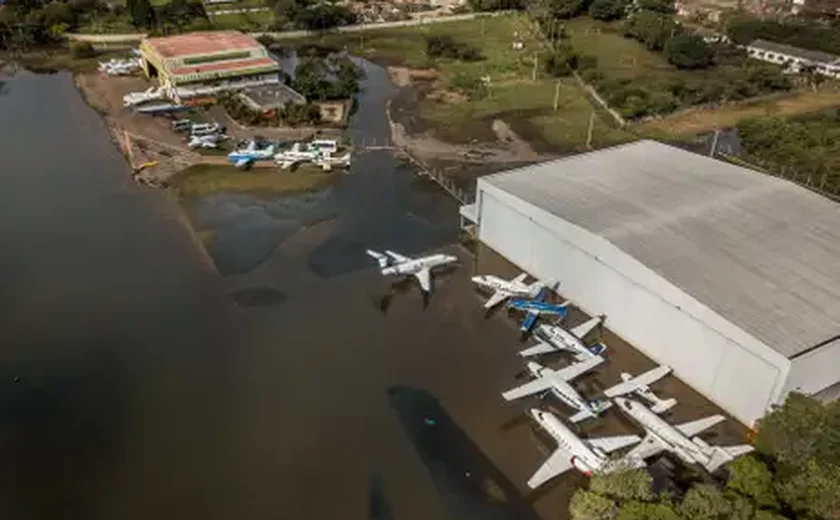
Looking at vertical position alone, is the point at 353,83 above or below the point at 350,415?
above

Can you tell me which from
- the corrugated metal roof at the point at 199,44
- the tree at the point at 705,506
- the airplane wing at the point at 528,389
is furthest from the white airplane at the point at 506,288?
the corrugated metal roof at the point at 199,44

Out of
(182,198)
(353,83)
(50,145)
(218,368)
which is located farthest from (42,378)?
(353,83)

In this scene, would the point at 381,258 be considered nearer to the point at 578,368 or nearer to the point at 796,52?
the point at 578,368

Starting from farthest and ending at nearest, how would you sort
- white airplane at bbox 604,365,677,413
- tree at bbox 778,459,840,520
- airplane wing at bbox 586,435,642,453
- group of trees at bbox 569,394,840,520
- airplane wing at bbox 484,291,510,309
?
airplane wing at bbox 484,291,510,309, white airplane at bbox 604,365,677,413, airplane wing at bbox 586,435,642,453, tree at bbox 778,459,840,520, group of trees at bbox 569,394,840,520

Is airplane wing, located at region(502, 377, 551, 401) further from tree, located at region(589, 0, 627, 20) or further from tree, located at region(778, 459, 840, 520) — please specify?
tree, located at region(589, 0, 627, 20)

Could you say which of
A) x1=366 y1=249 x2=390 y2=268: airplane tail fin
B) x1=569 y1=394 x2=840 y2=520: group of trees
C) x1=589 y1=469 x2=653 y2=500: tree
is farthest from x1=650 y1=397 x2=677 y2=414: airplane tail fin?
x1=366 y1=249 x2=390 y2=268: airplane tail fin

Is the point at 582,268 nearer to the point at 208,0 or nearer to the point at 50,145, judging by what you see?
the point at 50,145

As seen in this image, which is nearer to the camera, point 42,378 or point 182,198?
point 42,378
